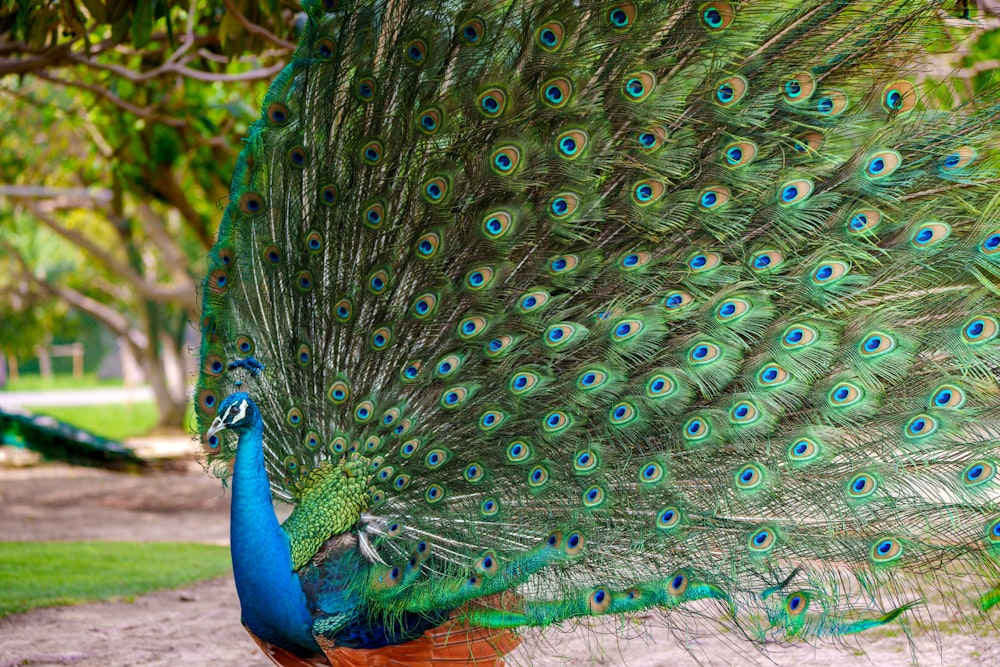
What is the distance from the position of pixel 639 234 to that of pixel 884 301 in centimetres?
96

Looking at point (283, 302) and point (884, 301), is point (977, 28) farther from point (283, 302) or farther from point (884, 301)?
point (283, 302)

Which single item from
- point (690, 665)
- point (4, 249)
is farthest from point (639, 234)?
point (4, 249)

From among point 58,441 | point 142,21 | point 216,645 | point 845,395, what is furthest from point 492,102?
point 58,441

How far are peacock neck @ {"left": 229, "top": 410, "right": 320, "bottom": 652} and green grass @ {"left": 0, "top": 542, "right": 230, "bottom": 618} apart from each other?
3.36m

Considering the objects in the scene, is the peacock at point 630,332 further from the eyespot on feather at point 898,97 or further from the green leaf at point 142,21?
the green leaf at point 142,21

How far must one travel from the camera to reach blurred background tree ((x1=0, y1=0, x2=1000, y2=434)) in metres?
5.95

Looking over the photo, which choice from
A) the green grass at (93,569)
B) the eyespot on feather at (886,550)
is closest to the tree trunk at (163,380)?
the green grass at (93,569)

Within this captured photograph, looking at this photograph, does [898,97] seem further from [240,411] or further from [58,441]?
[58,441]

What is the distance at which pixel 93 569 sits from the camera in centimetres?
759

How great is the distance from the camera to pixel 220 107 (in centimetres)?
862

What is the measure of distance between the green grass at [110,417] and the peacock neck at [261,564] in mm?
15954

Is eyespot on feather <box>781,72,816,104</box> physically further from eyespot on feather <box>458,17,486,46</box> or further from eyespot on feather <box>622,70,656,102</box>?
eyespot on feather <box>458,17,486,46</box>

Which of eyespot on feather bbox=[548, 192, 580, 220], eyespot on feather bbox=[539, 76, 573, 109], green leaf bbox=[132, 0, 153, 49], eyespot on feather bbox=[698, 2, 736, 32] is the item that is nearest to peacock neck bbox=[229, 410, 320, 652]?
eyespot on feather bbox=[548, 192, 580, 220]

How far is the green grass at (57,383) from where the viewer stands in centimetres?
3481
